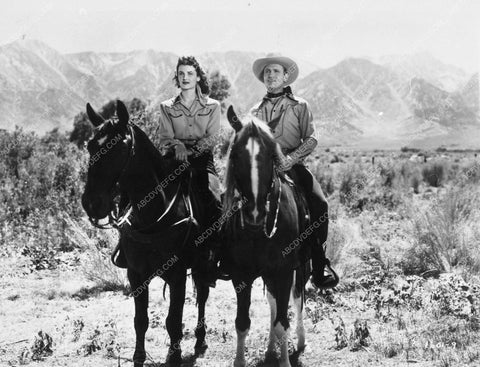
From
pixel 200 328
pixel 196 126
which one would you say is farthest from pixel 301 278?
pixel 196 126

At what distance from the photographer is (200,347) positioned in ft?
18.6

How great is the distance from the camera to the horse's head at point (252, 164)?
373cm

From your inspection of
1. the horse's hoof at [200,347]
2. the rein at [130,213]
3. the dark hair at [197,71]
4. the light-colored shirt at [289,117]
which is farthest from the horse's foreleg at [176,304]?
the dark hair at [197,71]

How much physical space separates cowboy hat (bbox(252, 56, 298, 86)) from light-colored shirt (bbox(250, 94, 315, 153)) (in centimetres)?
31

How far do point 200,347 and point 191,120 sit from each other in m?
2.62

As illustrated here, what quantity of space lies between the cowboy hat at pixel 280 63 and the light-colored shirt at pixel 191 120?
671 mm

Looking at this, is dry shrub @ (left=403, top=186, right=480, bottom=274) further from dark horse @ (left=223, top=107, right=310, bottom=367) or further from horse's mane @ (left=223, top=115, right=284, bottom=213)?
horse's mane @ (left=223, top=115, right=284, bottom=213)

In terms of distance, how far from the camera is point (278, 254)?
4.39 meters

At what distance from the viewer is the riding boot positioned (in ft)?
17.6

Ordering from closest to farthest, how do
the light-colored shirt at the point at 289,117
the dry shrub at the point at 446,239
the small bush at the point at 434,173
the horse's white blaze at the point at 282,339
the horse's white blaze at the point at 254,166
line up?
1. the horse's white blaze at the point at 254,166
2. the horse's white blaze at the point at 282,339
3. the light-colored shirt at the point at 289,117
4. the dry shrub at the point at 446,239
5. the small bush at the point at 434,173

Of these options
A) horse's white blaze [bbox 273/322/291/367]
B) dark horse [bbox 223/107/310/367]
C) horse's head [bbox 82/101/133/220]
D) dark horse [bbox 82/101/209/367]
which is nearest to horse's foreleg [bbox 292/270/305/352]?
dark horse [bbox 223/107/310/367]

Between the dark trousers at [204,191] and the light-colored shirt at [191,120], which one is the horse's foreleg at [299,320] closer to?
the dark trousers at [204,191]

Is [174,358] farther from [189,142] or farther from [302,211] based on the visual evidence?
[189,142]

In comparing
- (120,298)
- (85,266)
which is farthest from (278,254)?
(85,266)
